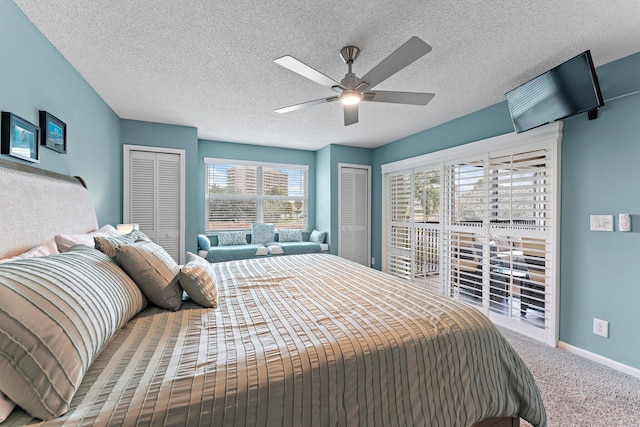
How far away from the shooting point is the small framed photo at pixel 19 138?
5.21 feet

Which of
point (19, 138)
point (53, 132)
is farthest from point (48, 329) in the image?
point (53, 132)

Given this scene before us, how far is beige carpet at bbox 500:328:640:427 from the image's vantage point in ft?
5.70

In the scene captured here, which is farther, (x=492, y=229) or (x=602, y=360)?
(x=492, y=229)

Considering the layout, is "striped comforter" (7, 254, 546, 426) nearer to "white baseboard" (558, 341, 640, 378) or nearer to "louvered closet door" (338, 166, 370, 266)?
"white baseboard" (558, 341, 640, 378)

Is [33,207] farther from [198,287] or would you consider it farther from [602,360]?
[602,360]

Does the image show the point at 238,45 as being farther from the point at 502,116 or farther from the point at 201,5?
the point at 502,116

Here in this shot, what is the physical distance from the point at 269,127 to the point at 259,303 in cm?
308

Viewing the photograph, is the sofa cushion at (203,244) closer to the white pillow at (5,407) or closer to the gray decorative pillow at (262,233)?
the gray decorative pillow at (262,233)

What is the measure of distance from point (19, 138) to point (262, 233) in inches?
141

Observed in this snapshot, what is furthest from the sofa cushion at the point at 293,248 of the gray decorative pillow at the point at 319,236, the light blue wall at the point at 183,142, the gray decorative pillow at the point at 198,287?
the gray decorative pillow at the point at 198,287

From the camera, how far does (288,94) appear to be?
2.95 metres

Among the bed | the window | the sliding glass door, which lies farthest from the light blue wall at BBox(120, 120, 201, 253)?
the sliding glass door

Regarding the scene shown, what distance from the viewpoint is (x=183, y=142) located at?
4.12m

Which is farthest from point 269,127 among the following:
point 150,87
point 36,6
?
point 36,6
